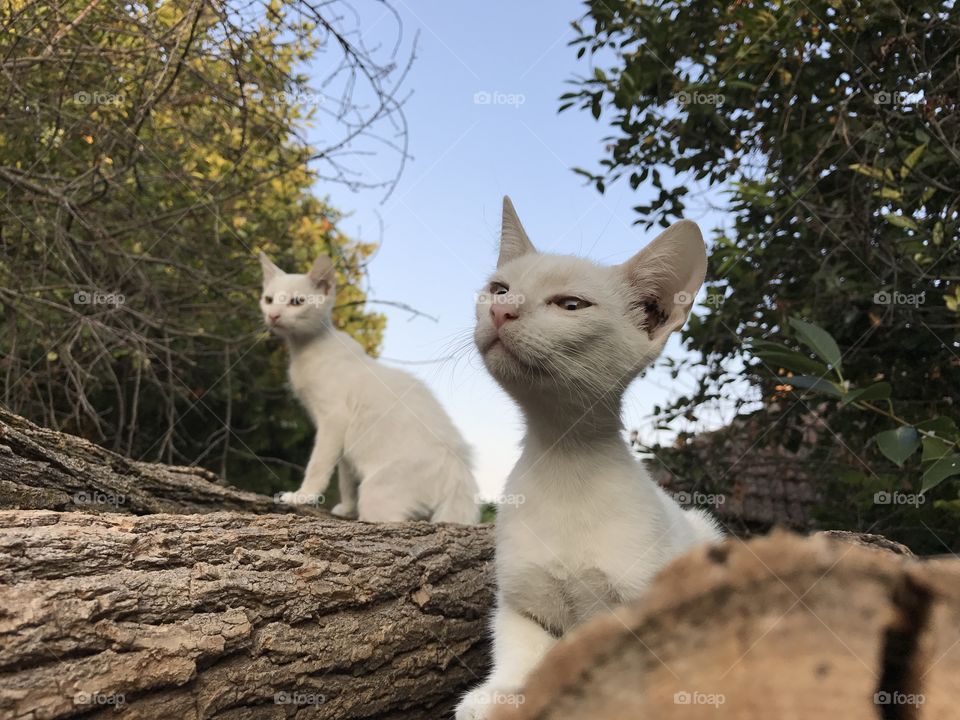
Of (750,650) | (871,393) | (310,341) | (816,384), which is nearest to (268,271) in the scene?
(310,341)

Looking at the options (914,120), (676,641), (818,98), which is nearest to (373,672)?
(676,641)

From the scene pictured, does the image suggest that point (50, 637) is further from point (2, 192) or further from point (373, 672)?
point (2, 192)

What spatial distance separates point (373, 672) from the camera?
A: 2.01 metres

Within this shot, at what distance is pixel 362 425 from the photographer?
4.04 m

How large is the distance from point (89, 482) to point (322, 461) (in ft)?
4.53

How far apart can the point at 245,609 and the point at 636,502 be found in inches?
39.6

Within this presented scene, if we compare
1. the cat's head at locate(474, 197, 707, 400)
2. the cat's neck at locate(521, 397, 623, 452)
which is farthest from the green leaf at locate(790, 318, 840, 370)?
the cat's neck at locate(521, 397, 623, 452)

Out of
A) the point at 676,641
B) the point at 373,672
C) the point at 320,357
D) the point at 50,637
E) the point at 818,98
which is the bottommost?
the point at 373,672

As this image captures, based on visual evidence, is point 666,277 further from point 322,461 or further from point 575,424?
point 322,461

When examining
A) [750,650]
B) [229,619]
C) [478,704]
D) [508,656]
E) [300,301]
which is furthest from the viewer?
[300,301]

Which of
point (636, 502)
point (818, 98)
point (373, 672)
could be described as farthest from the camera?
point (818, 98)

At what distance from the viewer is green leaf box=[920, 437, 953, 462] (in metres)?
2.03

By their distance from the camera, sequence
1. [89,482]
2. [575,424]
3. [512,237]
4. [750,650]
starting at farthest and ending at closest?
[89,482]
[512,237]
[575,424]
[750,650]

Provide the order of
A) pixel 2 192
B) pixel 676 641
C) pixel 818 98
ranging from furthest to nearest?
pixel 2 192 < pixel 818 98 < pixel 676 641
